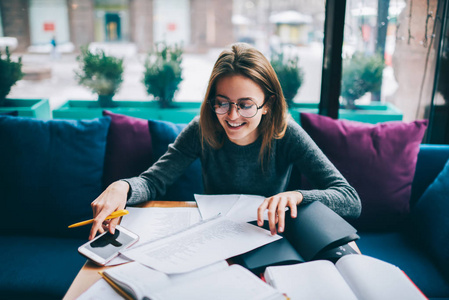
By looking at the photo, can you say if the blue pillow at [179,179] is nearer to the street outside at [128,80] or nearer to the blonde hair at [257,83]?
the blonde hair at [257,83]

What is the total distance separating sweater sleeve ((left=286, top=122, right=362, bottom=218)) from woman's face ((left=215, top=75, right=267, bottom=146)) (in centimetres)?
21

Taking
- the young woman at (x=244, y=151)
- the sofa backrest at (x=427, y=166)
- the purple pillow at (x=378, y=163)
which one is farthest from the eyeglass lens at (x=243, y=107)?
the sofa backrest at (x=427, y=166)

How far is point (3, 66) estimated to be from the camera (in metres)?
2.25

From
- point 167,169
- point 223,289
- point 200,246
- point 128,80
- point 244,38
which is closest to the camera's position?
point 223,289

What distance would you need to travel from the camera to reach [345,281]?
77 centimetres

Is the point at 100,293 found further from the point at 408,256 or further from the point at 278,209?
the point at 408,256

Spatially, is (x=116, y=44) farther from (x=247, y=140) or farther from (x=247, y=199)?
(x=247, y=199)

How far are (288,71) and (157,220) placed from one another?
5.01ft

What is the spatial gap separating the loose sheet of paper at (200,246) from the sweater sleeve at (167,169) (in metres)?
0.32

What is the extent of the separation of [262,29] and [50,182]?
1654 millimetres

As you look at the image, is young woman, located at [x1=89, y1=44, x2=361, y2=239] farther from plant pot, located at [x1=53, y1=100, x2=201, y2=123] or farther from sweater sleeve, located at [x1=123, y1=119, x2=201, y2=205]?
plant pot, located at [x1=53, y1=100, x2=201, y2=123]

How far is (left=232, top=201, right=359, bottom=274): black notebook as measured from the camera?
854mm

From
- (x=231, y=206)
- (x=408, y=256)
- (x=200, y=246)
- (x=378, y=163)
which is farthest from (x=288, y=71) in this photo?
(x=200, y=246)

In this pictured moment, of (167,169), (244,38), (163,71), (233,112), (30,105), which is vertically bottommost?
(167,169)
